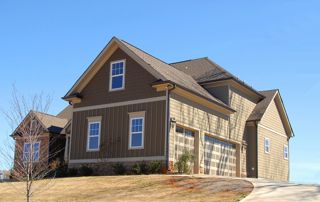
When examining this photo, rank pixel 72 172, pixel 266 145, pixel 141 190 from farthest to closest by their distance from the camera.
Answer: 1. pixel 266 145
2. pixel 72 172
3. pixel 141 190

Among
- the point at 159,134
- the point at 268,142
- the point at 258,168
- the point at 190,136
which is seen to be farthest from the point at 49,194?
the point at 268,142

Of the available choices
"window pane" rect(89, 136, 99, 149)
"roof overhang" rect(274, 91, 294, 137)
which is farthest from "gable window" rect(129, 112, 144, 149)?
"roof overhang" rect(274, 91, 294, 137)

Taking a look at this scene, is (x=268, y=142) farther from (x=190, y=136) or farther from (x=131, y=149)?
(x=131, y=149)

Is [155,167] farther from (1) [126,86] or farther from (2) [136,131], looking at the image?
(1) [126,86]

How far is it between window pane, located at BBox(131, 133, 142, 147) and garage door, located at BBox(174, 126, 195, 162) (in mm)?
2028

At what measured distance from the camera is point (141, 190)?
1823 cm

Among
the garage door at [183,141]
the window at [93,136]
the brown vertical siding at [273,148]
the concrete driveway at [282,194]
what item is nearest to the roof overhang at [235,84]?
the brown vertical siding at [273,148]

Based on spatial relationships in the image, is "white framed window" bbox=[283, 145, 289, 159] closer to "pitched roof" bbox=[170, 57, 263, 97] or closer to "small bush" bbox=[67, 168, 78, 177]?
"pitched roof" bbox=[170, 57, 263, 97]

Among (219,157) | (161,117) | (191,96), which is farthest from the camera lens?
(219,157)

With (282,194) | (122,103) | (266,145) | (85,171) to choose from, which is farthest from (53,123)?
(282,194)

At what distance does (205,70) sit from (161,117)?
9.56 meters

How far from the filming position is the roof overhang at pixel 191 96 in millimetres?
24484

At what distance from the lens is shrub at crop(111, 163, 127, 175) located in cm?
2477

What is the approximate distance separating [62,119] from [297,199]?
25.9 metres
